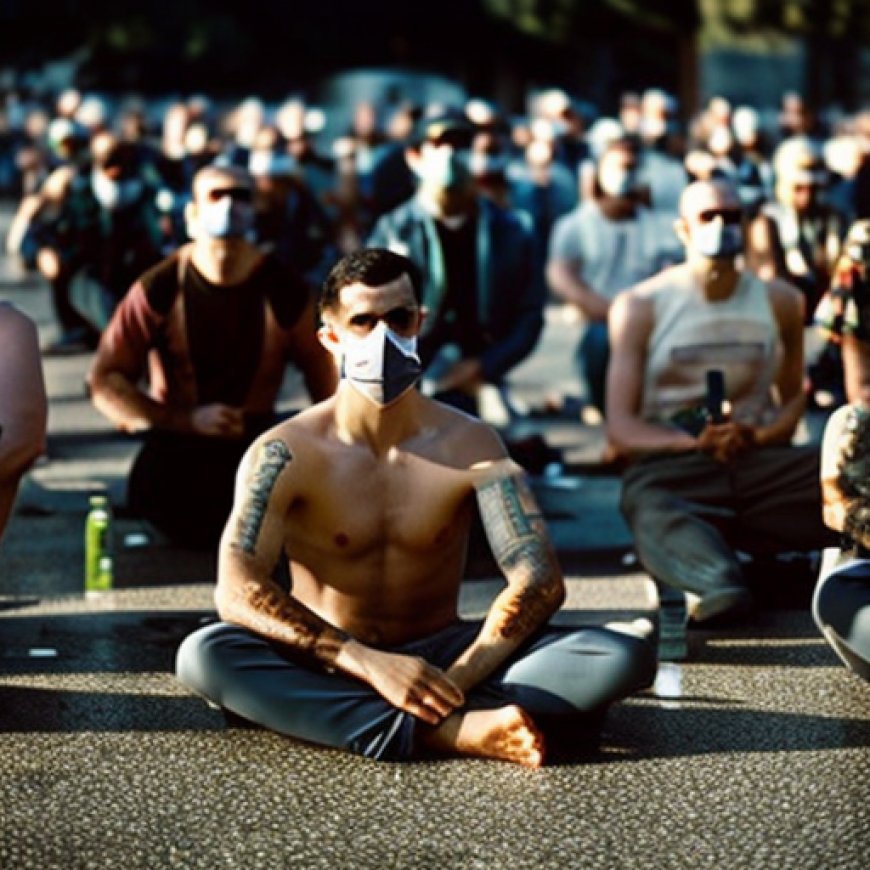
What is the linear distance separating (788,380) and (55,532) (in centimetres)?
293

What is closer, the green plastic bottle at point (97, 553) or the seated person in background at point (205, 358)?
the green plastic bottle at point (97, 553)

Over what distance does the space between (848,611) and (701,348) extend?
7.63 ft

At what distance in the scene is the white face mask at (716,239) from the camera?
396 inches

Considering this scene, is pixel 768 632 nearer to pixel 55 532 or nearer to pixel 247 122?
pixel 55 532

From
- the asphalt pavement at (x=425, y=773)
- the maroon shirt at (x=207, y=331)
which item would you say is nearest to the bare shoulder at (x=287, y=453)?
the asphalt pavement at (x=425, y=773)

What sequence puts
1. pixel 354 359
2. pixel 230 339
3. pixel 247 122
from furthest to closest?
1. pixel 247 122
2. pixel 230 339
3. pixel 354 359

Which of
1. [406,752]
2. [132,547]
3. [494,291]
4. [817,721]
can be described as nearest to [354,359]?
[406,752]

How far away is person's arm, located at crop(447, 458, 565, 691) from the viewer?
734 centimetres

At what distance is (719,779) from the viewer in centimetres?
715

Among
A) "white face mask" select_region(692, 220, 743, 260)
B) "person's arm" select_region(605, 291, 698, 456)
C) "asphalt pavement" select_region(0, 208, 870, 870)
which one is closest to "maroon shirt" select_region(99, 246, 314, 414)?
"asphalt pavement" select_region(0, 208, 870, 870)

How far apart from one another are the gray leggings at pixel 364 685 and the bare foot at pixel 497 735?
96 millimetres

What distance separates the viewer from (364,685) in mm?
7320

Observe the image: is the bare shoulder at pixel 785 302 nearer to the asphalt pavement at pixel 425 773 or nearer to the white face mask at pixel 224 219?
the asphalt pavement at pixel 425 773

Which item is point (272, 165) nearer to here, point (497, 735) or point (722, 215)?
point (722, 215)
